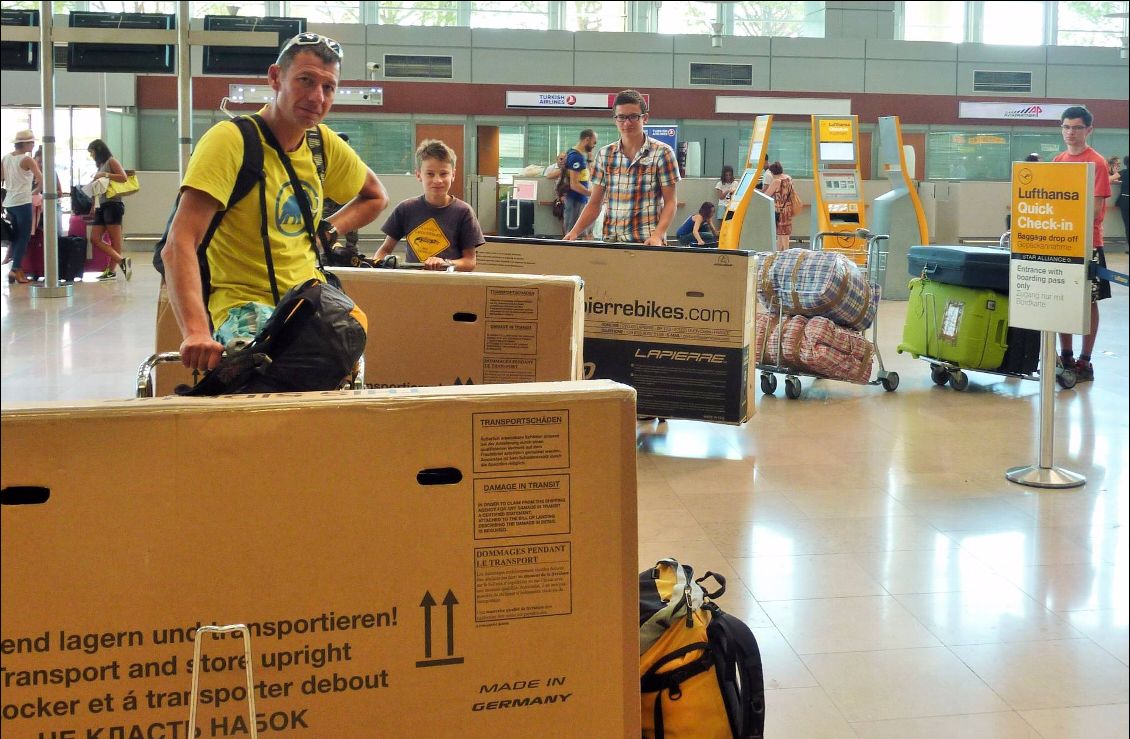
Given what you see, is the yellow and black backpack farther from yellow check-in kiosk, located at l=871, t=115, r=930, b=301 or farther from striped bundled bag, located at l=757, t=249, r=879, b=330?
yellow check-in kiosk, located at l=871, t=115, r=930, b=301

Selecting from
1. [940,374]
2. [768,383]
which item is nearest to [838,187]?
[940,374]

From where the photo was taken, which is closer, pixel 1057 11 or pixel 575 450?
pixel 575 450

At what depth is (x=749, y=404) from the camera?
549 centimetres

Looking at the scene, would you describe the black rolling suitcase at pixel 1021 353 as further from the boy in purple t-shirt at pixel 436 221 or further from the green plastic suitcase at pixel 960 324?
the boy in purple t-shirt at pixel 436 221

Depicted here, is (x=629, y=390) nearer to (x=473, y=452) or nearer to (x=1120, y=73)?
(x=473, y=452)

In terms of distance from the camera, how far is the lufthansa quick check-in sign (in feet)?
15.1

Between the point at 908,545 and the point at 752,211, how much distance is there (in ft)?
29.3

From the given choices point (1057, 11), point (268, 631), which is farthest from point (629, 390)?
point (1057, 11)

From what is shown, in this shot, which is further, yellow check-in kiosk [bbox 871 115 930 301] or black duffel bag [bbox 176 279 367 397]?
yellow check-in kiosk [bbox 871 115 930 301]

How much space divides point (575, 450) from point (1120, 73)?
23504 millimetres

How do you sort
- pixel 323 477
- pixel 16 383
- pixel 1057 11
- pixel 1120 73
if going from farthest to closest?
pixel 1057 11, pixel 1120 73, pixel 16 383, pixel 323 477

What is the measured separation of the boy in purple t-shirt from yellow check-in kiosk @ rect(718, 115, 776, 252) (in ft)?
22.3

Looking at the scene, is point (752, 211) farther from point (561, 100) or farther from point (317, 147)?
point (317, 147)

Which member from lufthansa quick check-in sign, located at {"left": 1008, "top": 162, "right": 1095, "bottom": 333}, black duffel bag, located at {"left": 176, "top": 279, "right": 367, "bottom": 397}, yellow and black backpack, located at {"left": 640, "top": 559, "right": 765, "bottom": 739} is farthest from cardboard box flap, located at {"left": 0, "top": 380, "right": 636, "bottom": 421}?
lufthansa quick check-in sign, located at {"left": 1008, "top": 162, "right": 1095, "bottom": 333}
